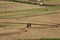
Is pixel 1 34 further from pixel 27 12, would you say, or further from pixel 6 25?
pixel 27 12

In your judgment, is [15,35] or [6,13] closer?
[15,35]

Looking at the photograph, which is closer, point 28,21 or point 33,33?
point 33,33

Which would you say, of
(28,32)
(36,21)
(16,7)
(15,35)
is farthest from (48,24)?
(16,7)

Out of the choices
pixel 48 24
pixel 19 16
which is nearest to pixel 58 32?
pixel 48 24

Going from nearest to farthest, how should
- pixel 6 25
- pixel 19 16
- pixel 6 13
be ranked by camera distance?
pixel 6 25
pixel 19 16
pixel 6 13

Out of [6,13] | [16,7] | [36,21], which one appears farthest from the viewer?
[16,7]

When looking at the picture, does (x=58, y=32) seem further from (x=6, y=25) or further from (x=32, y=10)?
(x=32, y=10)
